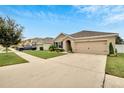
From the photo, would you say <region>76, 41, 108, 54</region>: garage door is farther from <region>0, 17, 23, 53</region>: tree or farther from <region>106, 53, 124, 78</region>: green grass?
<region>0, 17, 23, 53</region>: tree

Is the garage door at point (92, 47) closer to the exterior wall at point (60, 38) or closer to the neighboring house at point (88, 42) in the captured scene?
the neighboring house at point (88, 42)

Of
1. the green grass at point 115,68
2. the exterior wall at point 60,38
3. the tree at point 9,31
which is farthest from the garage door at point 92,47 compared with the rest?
the tree at point 9,31

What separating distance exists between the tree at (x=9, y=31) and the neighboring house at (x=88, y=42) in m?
8.98

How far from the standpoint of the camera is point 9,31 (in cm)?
1416

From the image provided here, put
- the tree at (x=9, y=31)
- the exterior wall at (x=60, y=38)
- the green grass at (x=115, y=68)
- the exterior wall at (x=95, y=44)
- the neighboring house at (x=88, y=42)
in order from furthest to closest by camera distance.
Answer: the exterior wall at (x=60, y=38)
the neighboring house at (x=88, y=42)
the exterior wall at (x=95, y=44)
the tree at (x=9, y=31)
the green grass at (x=115, y=68)

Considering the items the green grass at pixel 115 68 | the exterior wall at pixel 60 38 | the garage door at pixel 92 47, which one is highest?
the exterior wall at pixel 60 38

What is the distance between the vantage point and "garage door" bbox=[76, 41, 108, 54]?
17.3 meters

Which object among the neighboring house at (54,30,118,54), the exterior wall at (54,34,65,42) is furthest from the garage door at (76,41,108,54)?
the exterior wall at (54,34,65,42)

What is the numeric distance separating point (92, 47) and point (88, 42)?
1104 millimetres

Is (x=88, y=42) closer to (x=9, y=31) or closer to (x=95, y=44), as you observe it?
(x=95, y=44)

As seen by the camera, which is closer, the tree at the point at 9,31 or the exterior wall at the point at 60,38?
the tree at the point at 9,31

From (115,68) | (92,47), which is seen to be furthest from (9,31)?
(115,68)

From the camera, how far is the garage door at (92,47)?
17.3m
